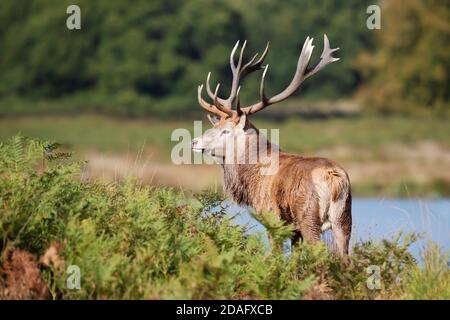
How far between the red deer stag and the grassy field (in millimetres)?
11546

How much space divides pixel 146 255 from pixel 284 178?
2.24 meters

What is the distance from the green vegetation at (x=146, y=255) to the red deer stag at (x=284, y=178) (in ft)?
1.32

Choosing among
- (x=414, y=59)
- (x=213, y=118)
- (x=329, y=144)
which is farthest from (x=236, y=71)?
(x=414, y=59)

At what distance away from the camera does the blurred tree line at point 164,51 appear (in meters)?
55.6

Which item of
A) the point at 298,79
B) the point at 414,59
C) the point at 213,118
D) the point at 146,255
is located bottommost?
the point at 146,255

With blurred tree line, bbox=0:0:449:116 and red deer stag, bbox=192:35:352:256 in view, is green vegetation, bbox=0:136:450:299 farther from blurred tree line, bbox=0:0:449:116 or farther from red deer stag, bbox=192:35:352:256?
blurred tree line, bbox=0:0:449:116

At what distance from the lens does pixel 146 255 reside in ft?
26.8

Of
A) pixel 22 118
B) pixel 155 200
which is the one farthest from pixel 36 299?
pixel 22 118

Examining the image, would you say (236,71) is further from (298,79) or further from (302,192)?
(302,192)

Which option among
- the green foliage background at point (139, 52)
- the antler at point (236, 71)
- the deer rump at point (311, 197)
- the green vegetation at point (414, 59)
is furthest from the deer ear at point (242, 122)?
the green foliage background at point (139, 52)

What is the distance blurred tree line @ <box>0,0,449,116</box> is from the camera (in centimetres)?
5559

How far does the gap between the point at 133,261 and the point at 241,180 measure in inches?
104

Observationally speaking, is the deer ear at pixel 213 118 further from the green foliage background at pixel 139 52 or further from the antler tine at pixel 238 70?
the green foliage background at pixel 139 52

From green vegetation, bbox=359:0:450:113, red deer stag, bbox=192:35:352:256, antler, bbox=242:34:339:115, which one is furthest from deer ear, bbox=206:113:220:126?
green vegetation, bbox=359:0:450:113
